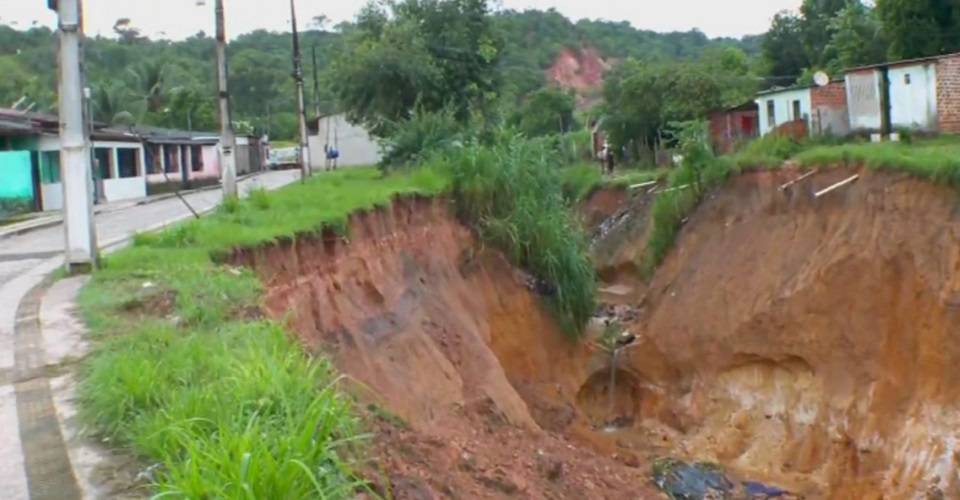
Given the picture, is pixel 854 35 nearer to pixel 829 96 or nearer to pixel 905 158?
pixel 829 96

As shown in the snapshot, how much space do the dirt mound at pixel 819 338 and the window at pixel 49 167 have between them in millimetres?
18032

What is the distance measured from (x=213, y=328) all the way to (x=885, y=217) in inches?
615

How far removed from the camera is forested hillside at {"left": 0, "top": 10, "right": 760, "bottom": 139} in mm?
54562

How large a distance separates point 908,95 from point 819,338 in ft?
32.8

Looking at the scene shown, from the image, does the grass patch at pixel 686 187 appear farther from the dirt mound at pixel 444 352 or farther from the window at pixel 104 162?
the window at pixel 104 162

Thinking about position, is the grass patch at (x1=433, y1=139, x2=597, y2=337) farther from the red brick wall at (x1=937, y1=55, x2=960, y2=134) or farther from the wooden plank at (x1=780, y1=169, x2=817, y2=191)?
the red brick wall at (x1=937, y1=55, x2=960, y2=134)

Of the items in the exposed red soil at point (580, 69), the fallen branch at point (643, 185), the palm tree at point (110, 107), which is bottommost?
the fallen branch at point (643, 185)

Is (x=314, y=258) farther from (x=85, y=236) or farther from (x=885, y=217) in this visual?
(x=885, y=217)

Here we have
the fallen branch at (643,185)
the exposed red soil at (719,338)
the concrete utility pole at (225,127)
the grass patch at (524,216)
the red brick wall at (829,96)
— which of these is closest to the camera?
the exposed red soil at (719,338)

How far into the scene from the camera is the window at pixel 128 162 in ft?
135

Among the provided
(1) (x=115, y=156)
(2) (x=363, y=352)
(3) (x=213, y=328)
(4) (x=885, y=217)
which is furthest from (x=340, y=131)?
(3) (x=213, y=328)

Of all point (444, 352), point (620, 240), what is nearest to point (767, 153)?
point (620, 240)

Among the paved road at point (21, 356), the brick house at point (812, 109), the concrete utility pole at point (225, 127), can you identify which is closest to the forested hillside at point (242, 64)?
the brick house at point (812, 109)

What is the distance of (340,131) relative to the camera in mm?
55188
